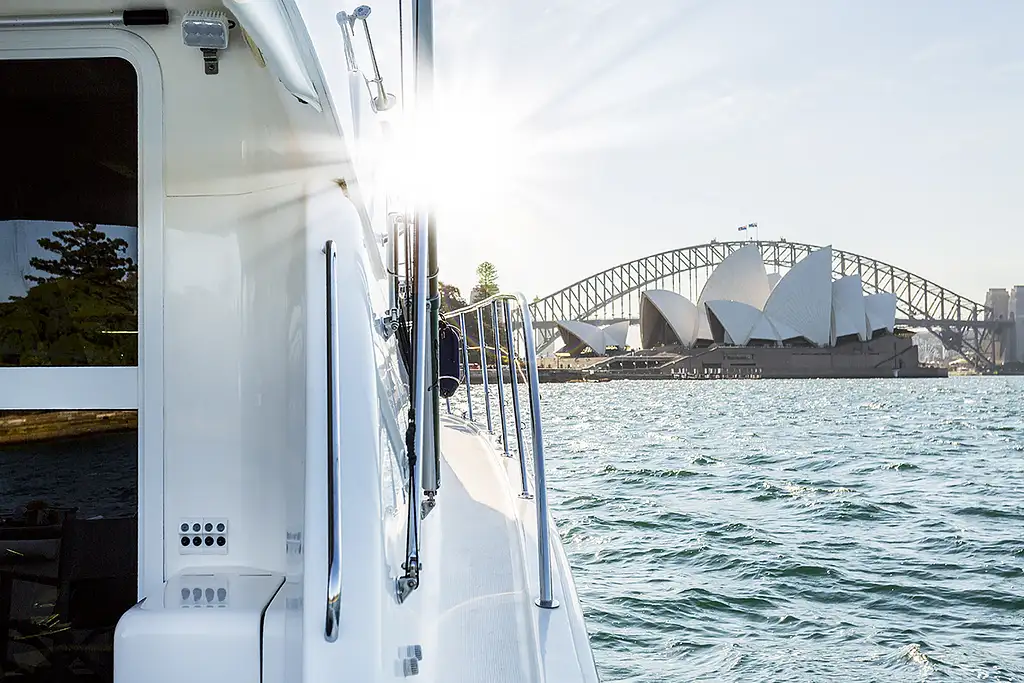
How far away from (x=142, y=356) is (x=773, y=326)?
165 feet

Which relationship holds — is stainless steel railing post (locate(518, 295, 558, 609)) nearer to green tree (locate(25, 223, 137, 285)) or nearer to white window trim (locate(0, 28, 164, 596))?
white window trim (locate(0, 28, 164, 596))

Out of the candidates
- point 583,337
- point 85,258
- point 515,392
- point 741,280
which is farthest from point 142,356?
point 583,337

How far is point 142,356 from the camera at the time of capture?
66.6 inches

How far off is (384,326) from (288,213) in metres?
0.29

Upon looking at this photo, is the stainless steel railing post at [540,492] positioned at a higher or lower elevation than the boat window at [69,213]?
lower

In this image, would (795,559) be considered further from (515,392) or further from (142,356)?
(142,356)

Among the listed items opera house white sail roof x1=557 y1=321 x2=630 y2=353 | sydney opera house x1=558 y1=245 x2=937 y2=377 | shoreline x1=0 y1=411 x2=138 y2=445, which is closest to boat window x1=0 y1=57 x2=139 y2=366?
shoreline x1=0 y1=411 x2=138 y2=445

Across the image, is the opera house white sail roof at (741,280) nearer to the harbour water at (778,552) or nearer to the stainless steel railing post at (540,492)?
the harbour water at (778,552)

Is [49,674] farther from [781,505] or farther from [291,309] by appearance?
[781,505]

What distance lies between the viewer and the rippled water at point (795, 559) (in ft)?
14.0

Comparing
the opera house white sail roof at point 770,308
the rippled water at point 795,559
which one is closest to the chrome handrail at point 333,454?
the rippled water at point 795,559

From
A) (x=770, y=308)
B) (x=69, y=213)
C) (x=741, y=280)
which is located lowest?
(x=69, y=213)

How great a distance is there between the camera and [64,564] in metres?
1.89

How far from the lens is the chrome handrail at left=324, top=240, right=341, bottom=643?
114 cm
